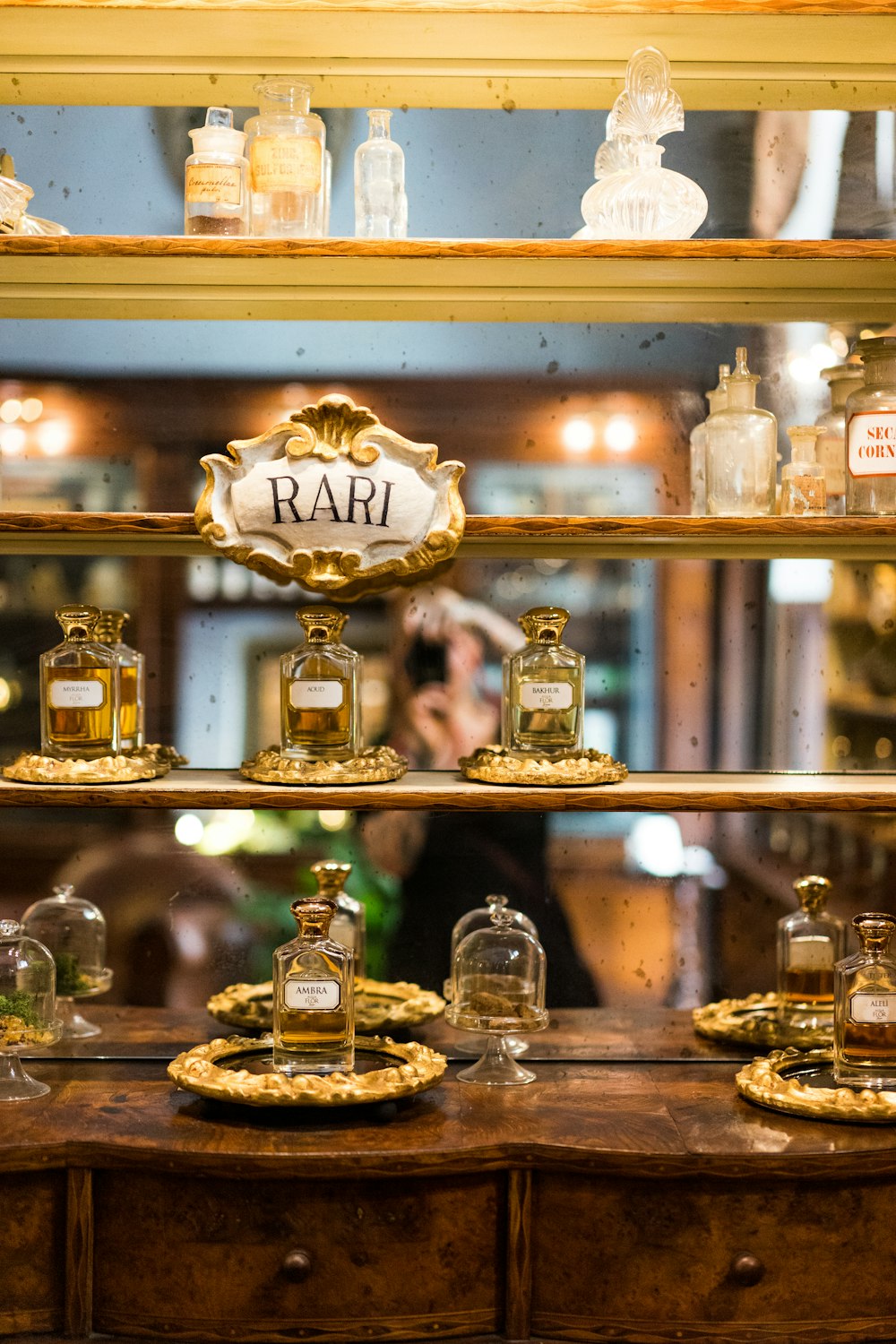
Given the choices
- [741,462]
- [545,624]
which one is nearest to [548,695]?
[545,624]

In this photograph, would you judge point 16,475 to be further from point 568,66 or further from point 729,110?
point 729,110

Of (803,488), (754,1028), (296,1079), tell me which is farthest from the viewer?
(754,1028)

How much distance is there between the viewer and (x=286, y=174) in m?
1.91

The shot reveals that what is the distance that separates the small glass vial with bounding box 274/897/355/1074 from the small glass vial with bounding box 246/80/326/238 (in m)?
0.98

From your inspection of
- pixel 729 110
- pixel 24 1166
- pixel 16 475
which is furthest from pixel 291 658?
pixel 729 110

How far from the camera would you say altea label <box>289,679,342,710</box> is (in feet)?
6.47

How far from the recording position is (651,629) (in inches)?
88.7

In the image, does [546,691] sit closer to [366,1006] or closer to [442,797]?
[442,797]

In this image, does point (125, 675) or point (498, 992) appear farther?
point (125, 675)

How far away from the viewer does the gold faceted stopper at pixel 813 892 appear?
2.10 m

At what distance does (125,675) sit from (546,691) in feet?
2.26

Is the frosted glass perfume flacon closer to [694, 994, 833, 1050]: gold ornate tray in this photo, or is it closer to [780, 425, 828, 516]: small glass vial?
[780, 425, 828, 516]: small glass vial

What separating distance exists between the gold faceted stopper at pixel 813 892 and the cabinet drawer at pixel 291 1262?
30.5 inches

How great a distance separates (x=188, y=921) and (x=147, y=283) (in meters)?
1.07
